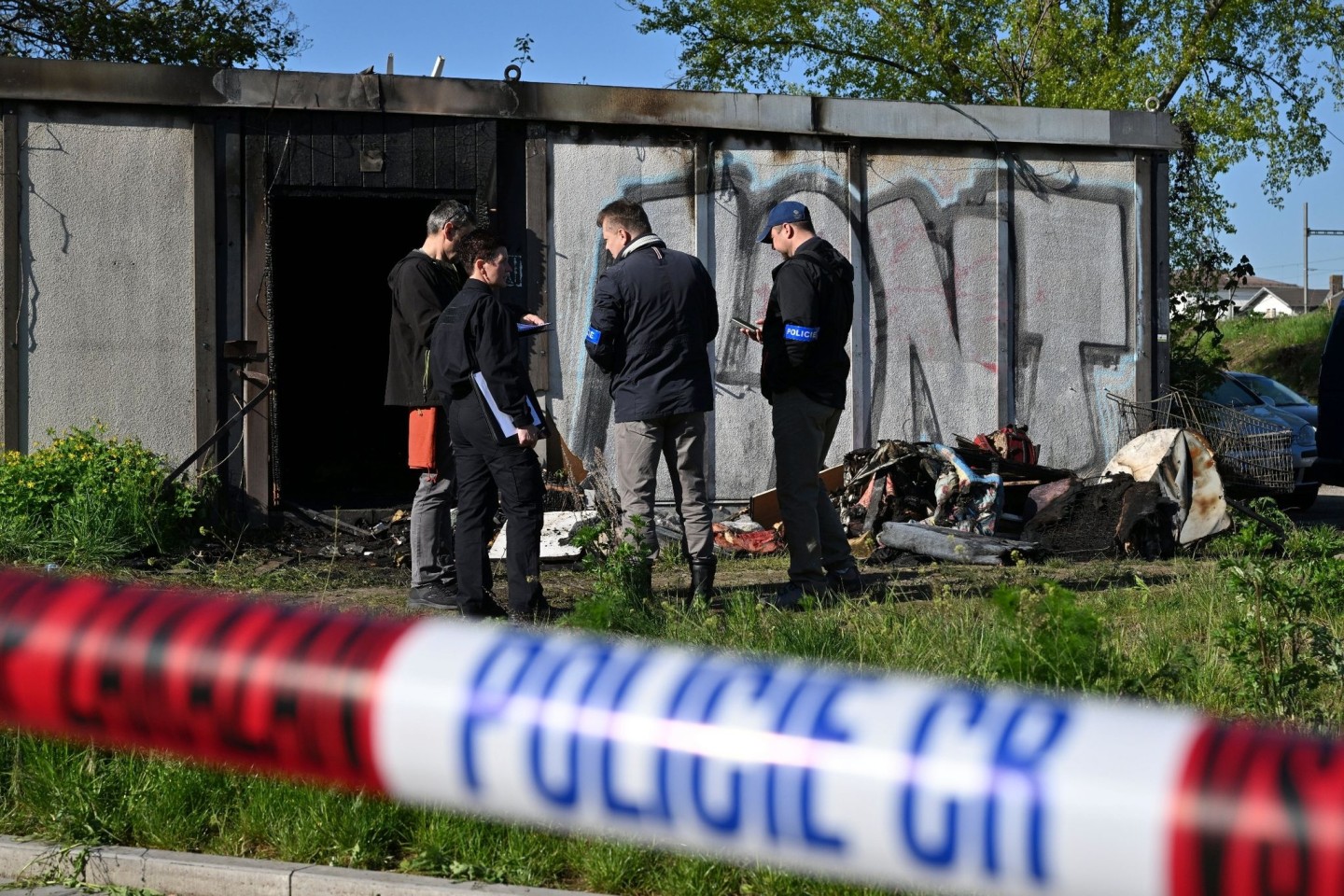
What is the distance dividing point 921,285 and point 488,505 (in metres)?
5.79

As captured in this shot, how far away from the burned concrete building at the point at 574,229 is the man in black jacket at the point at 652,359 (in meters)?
3.73

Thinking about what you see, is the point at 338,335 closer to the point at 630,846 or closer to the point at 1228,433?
the point at 1228,433

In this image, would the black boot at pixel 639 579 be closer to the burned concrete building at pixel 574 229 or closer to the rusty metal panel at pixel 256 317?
the burned concrete building at pixel 574 229

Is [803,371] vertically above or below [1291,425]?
above

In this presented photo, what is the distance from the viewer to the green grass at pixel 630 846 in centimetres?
387

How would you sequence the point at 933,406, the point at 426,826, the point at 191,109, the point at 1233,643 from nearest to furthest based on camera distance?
the point at 426,826 → the point at 1233,643 → the point at 191,109 → the point at 933,406

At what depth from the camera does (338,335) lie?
16.8 metres

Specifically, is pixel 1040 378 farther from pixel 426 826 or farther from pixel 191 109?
pixel 426 826

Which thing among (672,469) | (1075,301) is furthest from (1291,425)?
(672,469)

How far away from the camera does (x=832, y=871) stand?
109 centimetres

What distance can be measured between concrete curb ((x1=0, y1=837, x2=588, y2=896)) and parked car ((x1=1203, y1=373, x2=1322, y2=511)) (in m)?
10.2

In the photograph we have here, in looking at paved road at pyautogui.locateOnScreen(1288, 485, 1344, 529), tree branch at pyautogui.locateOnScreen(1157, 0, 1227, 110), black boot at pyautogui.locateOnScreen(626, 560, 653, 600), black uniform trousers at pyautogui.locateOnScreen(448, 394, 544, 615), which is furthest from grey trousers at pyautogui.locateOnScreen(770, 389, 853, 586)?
tree branch at pyautogui.locateOnScreen(1157, 0, 1227, 110)

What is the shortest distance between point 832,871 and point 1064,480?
9.52 metres

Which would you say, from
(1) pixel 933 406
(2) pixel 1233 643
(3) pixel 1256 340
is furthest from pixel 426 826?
(3) pixel 1256 340
